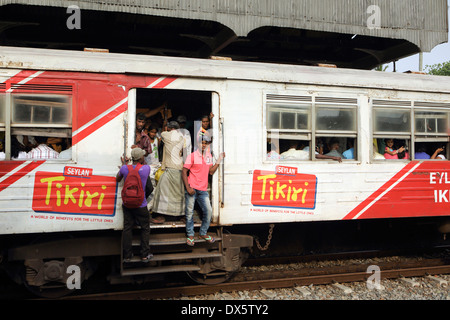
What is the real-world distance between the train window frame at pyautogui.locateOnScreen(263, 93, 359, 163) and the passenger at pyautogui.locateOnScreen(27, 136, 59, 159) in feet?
9.39

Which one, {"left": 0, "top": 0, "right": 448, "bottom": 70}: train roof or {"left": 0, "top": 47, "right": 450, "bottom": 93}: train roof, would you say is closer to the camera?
{"left": 0, "top": 47, "right": 450, "bottom": 93}: train roof

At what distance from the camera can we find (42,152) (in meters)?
4.82

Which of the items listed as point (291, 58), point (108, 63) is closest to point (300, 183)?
point (108, 63)

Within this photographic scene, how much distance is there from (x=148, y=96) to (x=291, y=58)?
5679 millimetres

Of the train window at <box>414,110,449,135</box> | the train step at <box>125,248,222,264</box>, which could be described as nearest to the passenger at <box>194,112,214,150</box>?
the train step at <box>125,248,222,264</box>

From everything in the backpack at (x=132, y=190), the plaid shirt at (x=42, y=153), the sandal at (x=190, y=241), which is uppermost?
the plaid shirt at (x=42, y=153)

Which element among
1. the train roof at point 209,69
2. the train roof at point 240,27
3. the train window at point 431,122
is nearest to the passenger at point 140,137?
the train roof at point 209,69

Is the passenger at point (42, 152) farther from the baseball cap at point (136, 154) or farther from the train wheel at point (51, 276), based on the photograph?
the train wheel at point (51, 276)

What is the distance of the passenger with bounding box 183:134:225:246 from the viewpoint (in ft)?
17.0

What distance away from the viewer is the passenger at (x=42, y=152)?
15.7 feet

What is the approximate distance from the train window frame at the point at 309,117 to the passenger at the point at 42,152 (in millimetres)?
2862

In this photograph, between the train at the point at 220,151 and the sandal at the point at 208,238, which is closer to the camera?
the train at the point at 220,151

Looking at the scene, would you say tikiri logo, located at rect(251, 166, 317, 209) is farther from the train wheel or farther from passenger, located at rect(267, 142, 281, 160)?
the train wheel

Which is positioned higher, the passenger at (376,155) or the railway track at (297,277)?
the passenger at (376,155)
